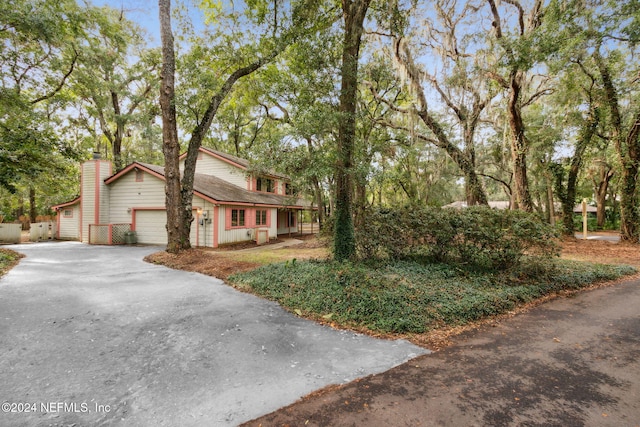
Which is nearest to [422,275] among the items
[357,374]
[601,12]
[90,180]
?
[357,374]

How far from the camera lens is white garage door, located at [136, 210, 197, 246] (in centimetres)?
1508

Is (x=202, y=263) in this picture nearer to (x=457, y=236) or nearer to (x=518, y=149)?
(x=457, y=236)

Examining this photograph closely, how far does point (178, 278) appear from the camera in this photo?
7.47m

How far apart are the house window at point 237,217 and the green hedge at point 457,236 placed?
9829 mm

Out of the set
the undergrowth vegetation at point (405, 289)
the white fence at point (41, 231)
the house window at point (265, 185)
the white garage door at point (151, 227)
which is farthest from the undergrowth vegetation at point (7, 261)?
the house window at point (265, 185)

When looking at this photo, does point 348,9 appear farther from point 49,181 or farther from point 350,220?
point 49,181

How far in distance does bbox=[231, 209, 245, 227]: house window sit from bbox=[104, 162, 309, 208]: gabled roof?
28.0 inches

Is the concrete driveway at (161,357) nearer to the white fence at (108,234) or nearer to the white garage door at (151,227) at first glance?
the white garage door at (151,227)

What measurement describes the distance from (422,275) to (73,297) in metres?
7.28

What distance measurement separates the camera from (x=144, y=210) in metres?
15.4

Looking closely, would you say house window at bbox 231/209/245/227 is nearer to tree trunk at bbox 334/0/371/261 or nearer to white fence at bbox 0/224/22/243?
tree trunk at bbox 334/0/371/261

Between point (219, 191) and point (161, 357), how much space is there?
43.0 feet

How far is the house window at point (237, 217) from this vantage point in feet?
51.2

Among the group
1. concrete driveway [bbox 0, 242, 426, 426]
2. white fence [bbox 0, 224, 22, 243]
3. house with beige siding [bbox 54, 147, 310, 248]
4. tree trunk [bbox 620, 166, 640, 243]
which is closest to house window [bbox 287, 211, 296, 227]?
house with beige siding [bbox 54, 147, 310, 248]
